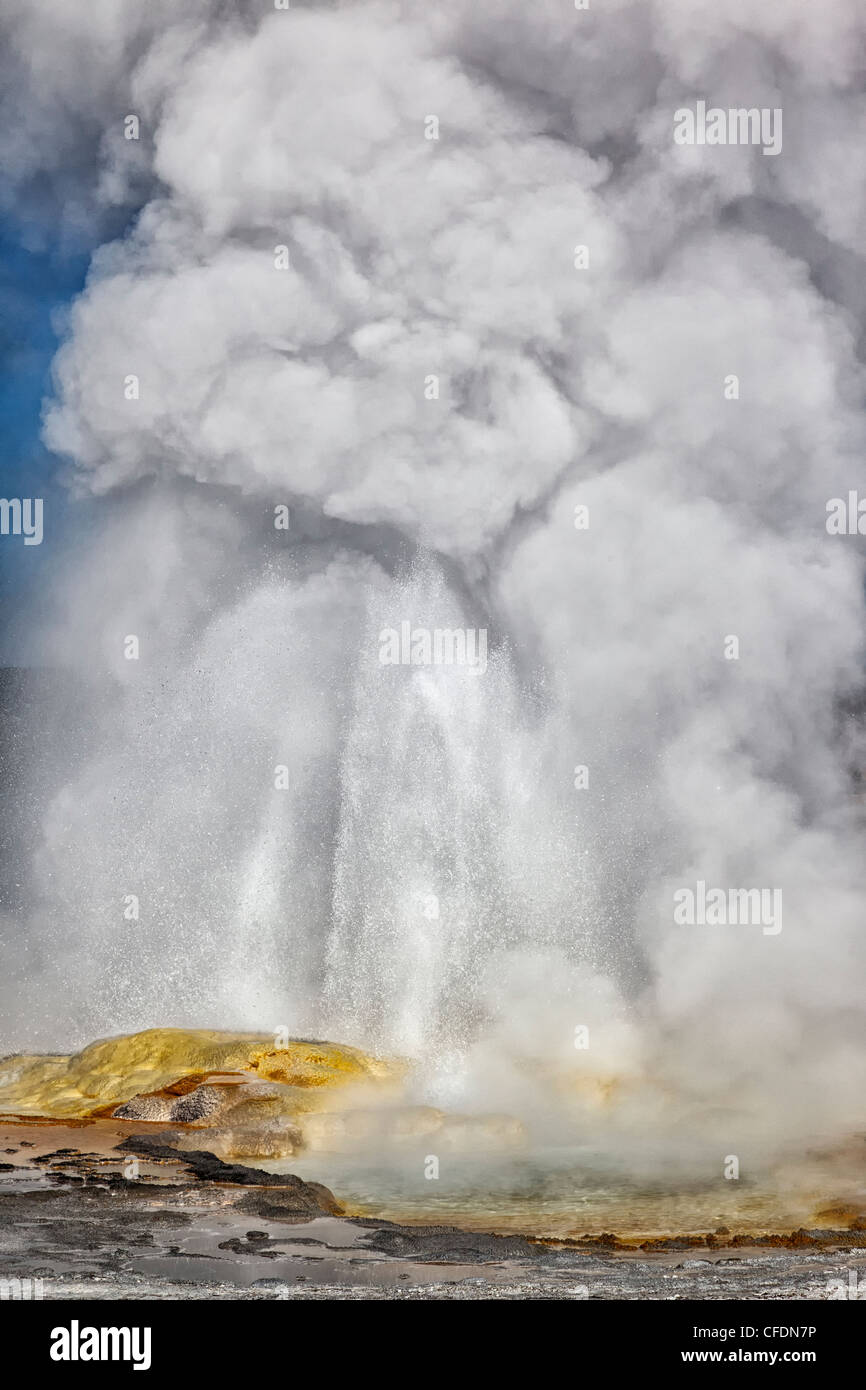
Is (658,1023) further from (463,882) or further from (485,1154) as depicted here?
(485,1154)

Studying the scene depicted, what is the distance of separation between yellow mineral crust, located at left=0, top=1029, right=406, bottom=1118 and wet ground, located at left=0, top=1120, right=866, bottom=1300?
16.1ft

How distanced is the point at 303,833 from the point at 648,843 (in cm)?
1128

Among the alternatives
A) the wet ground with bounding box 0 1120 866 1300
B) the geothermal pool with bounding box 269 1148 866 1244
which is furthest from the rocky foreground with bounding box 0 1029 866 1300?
the geothermal pool with bounding box 269 1148 866 1244

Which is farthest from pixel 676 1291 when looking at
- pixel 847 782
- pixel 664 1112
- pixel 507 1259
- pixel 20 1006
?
pixel 847 782

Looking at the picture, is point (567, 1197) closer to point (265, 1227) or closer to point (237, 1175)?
point (265, 1227)

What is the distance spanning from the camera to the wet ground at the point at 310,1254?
1549 cm

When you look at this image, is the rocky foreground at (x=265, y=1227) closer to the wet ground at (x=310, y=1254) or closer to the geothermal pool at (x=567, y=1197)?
the wet ground at (x=310, y=1254)

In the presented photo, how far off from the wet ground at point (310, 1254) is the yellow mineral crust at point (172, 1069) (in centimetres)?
492

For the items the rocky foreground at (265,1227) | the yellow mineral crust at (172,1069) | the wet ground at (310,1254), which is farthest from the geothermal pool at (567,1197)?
the yellow mineral crust at (172,1069)

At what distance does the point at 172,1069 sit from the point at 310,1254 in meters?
9.41

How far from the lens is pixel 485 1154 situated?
2117 centimetres

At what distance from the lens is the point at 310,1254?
647 inches

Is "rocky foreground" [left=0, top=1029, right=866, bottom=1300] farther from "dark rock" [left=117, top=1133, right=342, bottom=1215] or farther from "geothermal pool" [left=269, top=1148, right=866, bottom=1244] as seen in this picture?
"geothermal pool" [left=269, top=1148, right=866, bottom=1244]

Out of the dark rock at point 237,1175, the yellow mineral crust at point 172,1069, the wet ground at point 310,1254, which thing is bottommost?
the wet ground at point 310,1254
